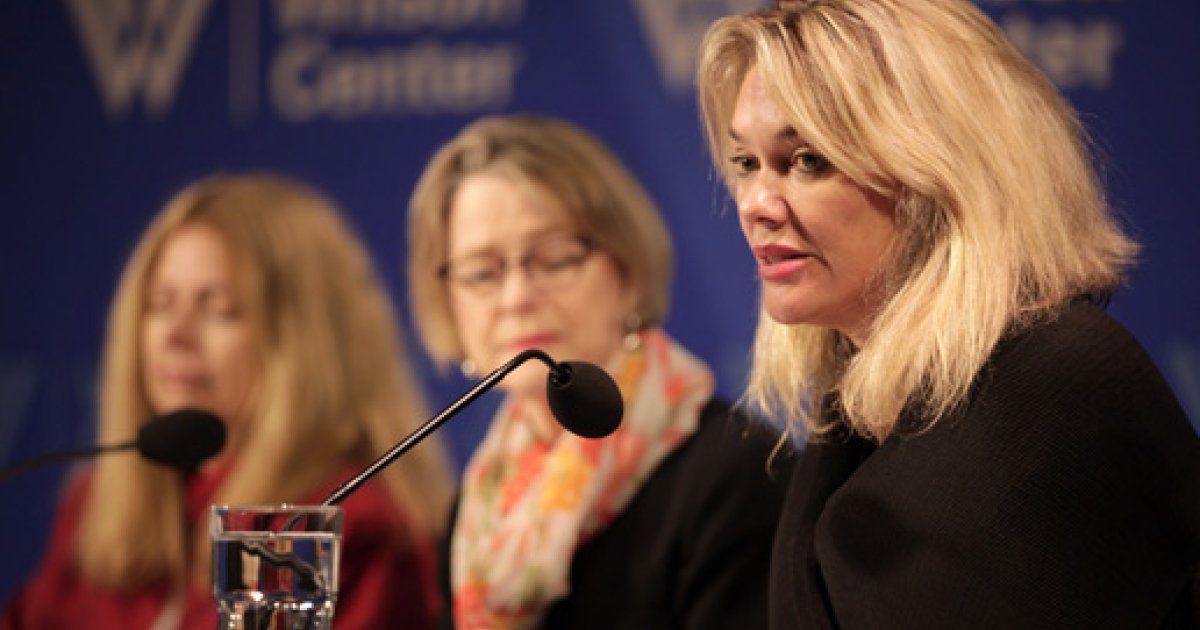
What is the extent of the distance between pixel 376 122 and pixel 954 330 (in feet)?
7.43

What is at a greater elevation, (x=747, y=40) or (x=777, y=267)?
(x=747, y=40)

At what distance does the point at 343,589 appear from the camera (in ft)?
9.85

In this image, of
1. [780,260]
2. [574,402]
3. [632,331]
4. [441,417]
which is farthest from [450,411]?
[632,331]

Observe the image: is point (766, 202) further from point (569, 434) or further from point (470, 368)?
Result: point (470, 368)

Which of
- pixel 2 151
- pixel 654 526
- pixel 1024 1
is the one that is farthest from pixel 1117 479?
pixel 2 151

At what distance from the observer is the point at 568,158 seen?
284 centimetres

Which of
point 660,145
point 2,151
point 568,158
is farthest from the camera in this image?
point 2,151

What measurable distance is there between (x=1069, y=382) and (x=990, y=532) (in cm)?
19

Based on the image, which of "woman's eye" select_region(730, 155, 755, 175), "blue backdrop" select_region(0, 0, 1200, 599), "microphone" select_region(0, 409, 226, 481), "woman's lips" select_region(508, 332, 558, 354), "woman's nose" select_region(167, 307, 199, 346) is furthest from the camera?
"woman's nose" select_region(167, 307, 199, 346)

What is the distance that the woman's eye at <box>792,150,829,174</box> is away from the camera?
193 cm

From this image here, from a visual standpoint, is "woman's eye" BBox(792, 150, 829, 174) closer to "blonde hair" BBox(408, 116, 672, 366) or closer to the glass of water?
the glass of water

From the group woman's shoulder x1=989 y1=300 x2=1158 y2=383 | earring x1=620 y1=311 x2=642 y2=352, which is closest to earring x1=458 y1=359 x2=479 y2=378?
earring x1=620 y1=311 x2=642 y2=352

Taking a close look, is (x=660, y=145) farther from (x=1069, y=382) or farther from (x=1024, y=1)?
(x=1069, y=382)

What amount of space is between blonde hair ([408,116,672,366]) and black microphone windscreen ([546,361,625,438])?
41.5 inches
